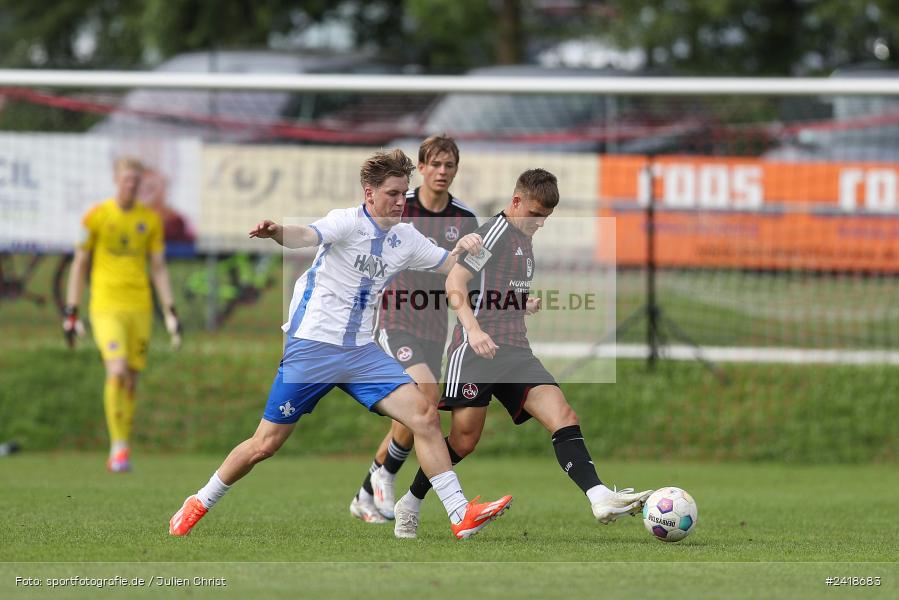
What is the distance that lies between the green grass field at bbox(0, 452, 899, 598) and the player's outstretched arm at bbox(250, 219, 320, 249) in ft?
4.83

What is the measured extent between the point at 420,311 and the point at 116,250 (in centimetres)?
393

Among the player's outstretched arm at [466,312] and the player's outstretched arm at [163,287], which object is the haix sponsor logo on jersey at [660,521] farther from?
the player's outstretched arm at [163,287]

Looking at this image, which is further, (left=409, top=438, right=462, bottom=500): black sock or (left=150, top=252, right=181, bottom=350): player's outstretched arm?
(left=150, top=252, right=181, bottom=350): player's outstretched arm

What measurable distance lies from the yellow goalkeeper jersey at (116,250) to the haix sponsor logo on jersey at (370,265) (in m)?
4.87

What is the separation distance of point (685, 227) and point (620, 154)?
209 cm

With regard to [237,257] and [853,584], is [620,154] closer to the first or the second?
[237,257]

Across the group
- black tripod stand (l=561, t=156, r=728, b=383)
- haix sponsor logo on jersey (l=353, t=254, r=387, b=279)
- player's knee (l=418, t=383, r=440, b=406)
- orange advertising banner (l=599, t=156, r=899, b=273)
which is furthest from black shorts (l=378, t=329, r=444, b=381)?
orange advertising banner (l=599, t=156, r=899, b=273)

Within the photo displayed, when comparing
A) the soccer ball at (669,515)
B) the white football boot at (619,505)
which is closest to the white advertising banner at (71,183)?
the white football boot at (619,505)

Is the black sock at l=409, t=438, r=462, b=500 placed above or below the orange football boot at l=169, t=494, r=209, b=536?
above

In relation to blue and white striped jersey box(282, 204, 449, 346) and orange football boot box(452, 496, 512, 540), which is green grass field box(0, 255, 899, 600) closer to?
orange football boot box(452, 496, 512, 540)

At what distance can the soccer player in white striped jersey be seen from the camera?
24.3 feet

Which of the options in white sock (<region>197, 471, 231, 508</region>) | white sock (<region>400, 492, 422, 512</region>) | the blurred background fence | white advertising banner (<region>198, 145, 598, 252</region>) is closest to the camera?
white sock (<region>197, 471, 231, 508</region>)

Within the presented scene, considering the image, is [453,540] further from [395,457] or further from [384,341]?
[384,341]

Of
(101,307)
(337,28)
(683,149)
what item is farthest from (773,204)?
(337,28)
